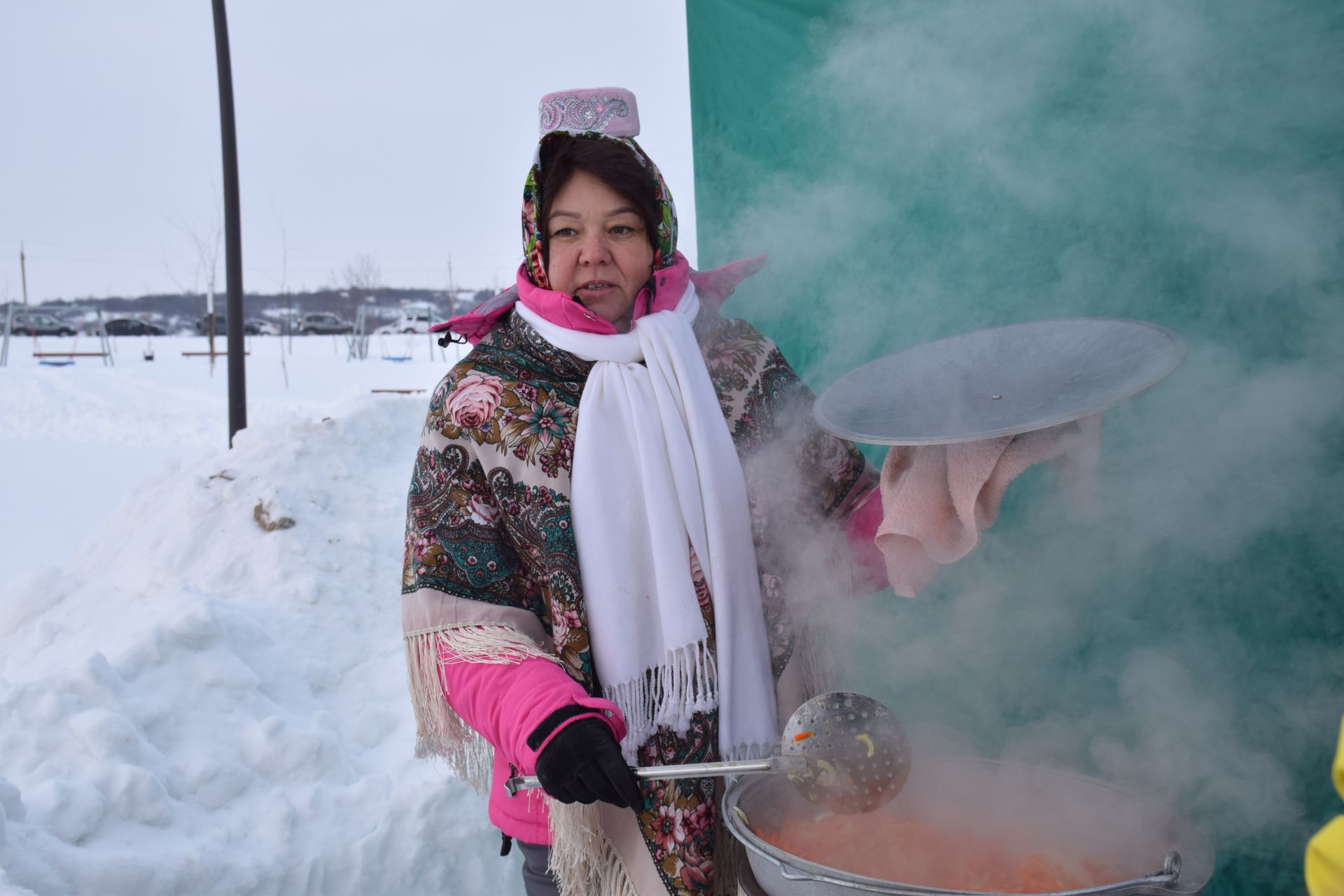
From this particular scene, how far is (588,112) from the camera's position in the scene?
1825 mm

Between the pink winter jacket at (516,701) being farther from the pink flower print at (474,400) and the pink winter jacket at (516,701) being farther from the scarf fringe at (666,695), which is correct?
the pink flower print at (474,400)

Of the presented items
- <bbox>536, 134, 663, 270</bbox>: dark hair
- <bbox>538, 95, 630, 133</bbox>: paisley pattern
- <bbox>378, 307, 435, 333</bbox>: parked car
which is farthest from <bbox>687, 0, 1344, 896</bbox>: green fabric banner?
<bbox>378, 307, 435, 333</bbox>: parked car

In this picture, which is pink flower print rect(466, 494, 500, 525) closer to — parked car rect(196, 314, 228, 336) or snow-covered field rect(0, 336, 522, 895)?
snow-covered field rect(0, 336, 522, 895)

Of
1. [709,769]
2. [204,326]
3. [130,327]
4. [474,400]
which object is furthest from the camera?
[130,327]

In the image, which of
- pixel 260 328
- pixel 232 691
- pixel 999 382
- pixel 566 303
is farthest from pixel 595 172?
pixel 260 328

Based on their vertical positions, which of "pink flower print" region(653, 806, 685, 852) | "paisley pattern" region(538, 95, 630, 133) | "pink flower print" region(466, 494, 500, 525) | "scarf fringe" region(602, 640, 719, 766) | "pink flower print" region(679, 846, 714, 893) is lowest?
"pink flower print" region(679, 846, 714, 893)

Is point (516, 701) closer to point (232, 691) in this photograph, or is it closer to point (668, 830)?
point (668, 830)

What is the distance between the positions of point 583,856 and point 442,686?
0.38 meters

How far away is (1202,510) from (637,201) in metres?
Answer: 1.46

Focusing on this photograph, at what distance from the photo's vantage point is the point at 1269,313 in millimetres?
2004

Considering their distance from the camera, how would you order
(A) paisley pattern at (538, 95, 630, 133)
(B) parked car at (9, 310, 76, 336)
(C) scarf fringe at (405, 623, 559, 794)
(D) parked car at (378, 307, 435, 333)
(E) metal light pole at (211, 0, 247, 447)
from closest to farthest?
(C) scarf fringe at (405, 623, 559, 794) < (A) paisley pattern at (538, 95, 630, 133) < (E) metal light pole at (211, 0, 247, 447) < (B) parked car at (9, 310, 76, 336) < (D) parked car at (378, 307, 435, 333)

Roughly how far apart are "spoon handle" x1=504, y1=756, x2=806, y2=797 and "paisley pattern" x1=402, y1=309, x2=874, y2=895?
0.97ft

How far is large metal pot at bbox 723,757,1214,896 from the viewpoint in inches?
45.1

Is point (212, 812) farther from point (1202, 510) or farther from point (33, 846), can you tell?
point (1202, 510)
